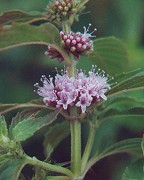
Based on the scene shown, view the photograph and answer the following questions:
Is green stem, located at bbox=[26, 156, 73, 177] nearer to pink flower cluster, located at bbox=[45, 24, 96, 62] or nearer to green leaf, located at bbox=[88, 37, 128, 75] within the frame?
pink flower cluster, located at bbox=[45, 24, 96, 62]

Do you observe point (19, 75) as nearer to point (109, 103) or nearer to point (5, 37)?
point (109, 103)

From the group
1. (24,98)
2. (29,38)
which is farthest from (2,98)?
(29,38)

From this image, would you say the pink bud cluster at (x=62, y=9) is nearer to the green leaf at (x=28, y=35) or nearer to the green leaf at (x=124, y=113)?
the green leaf at (x=28, y=35)

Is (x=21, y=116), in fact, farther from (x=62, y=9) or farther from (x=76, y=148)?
(x=62, y=9)

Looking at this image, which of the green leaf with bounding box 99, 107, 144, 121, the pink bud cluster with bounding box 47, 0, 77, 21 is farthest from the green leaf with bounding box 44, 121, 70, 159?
the pink bud cluster with bounding box 47, 0, 77, 21

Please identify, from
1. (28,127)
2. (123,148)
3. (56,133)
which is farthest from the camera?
(56,133)

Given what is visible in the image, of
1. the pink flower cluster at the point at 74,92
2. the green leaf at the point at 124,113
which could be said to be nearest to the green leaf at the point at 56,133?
the green leaf at the point at 124,113

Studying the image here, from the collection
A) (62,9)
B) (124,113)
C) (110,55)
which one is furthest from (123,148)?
(62,9)
